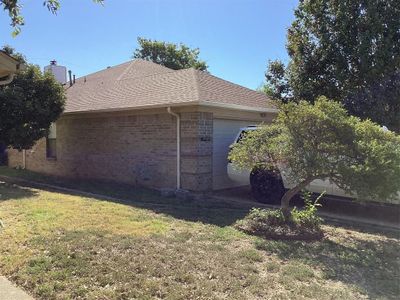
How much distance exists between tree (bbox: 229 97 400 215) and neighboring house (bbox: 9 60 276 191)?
472cm

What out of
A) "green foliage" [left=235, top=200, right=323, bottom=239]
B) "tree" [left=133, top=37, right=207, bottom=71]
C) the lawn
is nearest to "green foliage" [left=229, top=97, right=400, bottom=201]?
"green foliage" [left=235, top=200, right=323, bottom=239]

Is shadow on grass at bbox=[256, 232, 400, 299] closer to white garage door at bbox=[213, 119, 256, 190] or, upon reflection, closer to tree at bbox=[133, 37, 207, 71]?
white garage door at bbox=[213, 119, 256, 190]

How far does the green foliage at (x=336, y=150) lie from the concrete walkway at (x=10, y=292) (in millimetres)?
4395

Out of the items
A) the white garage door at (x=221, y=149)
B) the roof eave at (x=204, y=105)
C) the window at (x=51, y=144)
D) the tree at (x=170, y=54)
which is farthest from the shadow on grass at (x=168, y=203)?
the tree at (x=170, y=54)

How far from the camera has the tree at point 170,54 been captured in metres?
41.7

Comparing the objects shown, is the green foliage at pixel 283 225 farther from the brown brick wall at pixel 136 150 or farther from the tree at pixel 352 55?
the tree at pixel 352 55

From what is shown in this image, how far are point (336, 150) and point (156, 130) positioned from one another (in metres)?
7.32

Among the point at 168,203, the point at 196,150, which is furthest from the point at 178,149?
the point at 168,203

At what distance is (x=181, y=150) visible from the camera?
1235cm

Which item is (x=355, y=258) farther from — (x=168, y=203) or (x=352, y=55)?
(x=352, y=55)

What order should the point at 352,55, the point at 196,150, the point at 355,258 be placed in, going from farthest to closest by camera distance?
the point at 352,55
the point at 196,150
the point at 355,258

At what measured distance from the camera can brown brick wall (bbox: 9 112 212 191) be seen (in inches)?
478

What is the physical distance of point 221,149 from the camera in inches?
512

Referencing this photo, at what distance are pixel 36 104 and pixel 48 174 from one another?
467cm
